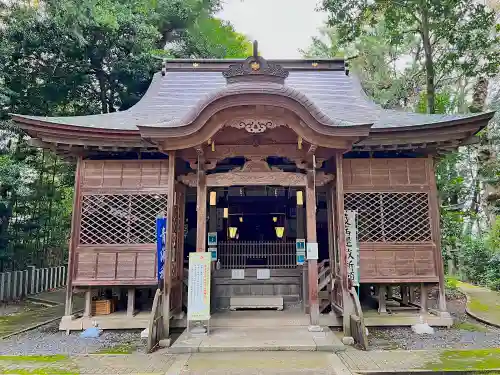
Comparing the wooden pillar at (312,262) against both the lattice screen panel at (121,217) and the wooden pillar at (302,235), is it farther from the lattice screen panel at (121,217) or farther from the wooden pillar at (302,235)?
the lattice screen panel at (121,217)

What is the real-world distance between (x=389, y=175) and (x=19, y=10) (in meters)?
12.2

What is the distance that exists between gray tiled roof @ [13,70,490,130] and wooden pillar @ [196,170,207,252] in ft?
3.88

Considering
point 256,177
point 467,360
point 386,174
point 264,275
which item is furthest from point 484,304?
point 256,177

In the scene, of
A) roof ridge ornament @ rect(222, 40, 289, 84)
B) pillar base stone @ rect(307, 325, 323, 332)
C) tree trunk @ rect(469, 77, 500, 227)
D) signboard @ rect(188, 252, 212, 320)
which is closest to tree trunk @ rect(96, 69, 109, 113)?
roof ridge ornament @ rect(222, 40, 289, 84)

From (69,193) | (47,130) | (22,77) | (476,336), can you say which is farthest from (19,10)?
(476,336)

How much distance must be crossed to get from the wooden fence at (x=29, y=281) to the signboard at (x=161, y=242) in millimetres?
7755

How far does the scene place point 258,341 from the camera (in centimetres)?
597

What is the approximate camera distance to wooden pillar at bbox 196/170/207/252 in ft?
21.7

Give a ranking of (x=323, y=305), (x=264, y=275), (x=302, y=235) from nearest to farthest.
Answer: (x=323, y=305), (x=264, y=275), (x=302, y=235)

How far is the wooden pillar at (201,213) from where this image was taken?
260 inches

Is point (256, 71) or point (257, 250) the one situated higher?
point (256, 71)

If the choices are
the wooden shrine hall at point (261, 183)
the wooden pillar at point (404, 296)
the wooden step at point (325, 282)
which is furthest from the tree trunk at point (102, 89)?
the wooden pillar at point (404, 296)

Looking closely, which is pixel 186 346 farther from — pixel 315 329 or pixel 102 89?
pixel 102 89

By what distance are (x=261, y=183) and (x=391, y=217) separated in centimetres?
288
